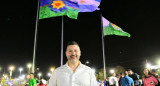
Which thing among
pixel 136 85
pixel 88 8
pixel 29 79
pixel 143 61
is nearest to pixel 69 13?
pixel 88 8

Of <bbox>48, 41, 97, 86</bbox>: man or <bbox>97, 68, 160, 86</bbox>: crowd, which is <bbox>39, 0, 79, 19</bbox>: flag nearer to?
<bbox>97, 68, 160, 86</bbox>: crowd

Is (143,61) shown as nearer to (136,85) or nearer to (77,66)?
(136,85)

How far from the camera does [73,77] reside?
259cm

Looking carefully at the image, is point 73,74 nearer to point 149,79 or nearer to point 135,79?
point 149,79

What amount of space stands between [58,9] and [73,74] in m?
10.9

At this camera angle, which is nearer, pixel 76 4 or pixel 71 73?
pixel 71 73

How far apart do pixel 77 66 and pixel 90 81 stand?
1.06 ft

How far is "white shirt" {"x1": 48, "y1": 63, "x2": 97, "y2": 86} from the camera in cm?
257

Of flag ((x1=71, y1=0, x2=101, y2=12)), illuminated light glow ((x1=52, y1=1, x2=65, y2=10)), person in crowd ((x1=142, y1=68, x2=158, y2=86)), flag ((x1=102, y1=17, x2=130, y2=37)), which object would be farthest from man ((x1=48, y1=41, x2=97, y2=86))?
flag ((x1=102, y1=17, x2=130, y2=37))

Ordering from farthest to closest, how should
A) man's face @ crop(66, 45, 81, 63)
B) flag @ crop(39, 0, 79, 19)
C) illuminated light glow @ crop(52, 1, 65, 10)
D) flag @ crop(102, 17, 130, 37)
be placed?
flag @ crop(102, 17, 130, 37)
illuminated light glow @ crop(52, 1, 65, 10)
flag @ crop(39, 0, 79, 19)
man's face @ crop(66, 45, 81, 63)

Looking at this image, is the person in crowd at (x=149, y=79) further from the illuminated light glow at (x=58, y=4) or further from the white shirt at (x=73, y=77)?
the illuminated light glow at (x=58, y=4)

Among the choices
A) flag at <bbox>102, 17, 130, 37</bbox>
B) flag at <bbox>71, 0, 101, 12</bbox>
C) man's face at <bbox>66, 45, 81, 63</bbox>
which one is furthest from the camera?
flag at <bbox>102, 17, 130, 37</bbox>

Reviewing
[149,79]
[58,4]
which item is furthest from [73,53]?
[58,4]

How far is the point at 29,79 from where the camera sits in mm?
9281
